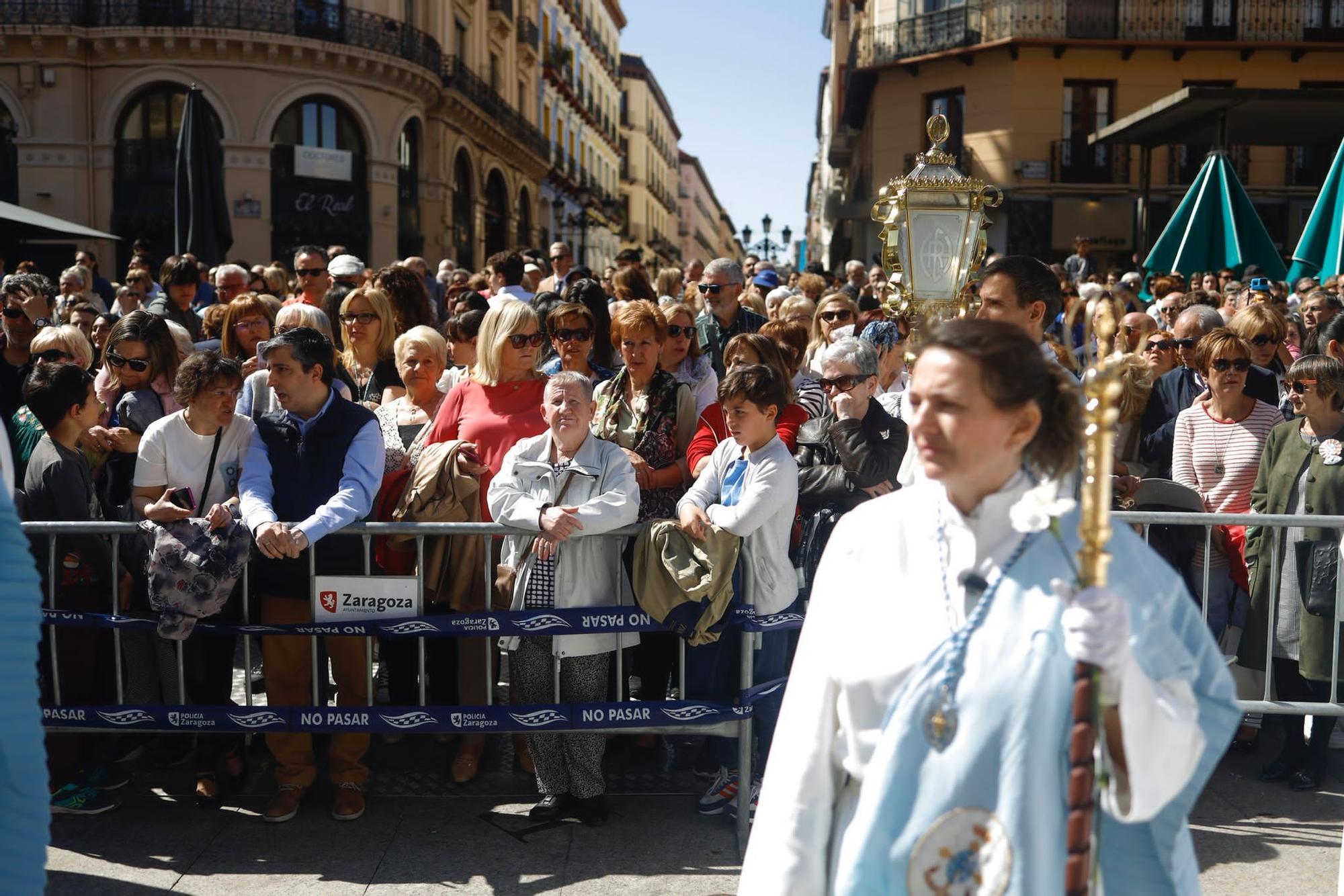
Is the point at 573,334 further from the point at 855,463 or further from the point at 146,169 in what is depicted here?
the point at 146,169

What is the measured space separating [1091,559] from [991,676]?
0.27 m

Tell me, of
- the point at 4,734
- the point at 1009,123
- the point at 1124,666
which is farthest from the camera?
the point at 1009,123

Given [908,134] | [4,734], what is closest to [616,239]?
[908,134]

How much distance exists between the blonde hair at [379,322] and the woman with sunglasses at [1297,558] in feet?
13.7

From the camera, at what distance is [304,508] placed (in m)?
4.93

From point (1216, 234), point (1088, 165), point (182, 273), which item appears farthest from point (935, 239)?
point (1088, 165)

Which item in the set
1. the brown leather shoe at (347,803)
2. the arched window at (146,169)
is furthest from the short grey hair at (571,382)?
the arched window at (146,169)

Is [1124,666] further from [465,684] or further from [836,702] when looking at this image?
[465,684]

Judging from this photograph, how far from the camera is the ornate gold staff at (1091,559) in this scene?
2.12 metres

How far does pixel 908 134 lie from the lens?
99.2ft

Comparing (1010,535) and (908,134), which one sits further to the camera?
(908,134)

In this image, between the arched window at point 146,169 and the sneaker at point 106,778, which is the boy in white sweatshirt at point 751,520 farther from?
the arched window at point 146,169

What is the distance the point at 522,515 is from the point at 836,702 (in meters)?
2.45

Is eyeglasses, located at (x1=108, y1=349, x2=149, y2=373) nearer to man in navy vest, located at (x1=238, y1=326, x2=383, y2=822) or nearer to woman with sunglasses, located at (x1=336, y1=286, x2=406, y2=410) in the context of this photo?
woman with sunglasses, located at (x1=336, y1=286, x2=406, y2=410)
